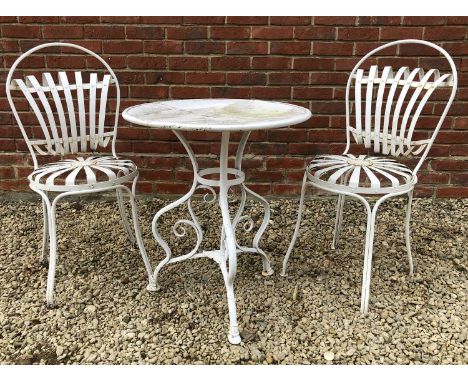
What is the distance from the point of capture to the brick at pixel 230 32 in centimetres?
285

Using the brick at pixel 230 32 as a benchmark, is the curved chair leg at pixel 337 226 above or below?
below

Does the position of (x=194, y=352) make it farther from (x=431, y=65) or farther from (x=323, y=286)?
(x=431, y=65)

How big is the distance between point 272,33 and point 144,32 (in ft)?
2.54

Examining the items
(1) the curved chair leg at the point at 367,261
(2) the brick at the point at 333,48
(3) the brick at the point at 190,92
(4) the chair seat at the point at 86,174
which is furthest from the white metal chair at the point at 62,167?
(2) the brick at the point at 333,48

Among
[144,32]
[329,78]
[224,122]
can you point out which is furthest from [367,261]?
[144,32]

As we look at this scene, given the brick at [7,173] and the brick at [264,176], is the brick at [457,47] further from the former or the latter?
the brick at [7,173]

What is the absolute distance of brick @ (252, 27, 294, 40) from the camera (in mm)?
2838

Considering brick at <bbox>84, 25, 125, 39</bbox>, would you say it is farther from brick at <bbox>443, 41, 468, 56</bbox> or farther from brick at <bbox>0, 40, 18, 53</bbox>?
brick at <bbox>443, 41, 468, 56</bbox>

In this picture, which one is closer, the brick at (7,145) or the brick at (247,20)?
the brick at (247,20)

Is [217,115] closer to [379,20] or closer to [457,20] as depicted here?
[379,20]

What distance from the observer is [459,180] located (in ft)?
10.4

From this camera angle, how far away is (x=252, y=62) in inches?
115

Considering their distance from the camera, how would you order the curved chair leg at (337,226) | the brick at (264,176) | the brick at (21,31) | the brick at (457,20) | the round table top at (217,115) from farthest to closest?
the brick at (264,176) → the brick at (21,31) → the brick at (457,20) → the curved chair leg at (337,226) → the round table top at (217,115)

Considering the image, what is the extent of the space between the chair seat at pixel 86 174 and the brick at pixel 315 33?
4.33 ft
